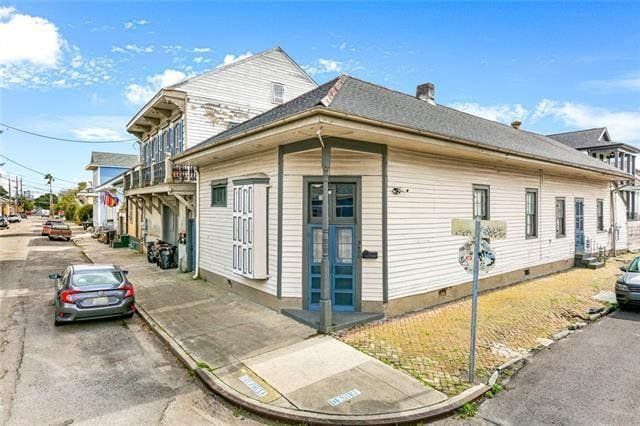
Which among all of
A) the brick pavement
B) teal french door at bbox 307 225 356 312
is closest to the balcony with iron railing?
teal french door at bbox 307 225 356 312

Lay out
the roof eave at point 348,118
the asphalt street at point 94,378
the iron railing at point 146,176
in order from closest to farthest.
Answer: the asphalt street at point 94,378 → the roof eave at point 348,118 → the iron railing at point 146,176

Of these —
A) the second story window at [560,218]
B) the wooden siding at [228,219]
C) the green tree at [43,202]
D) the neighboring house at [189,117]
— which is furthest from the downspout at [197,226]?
the green tree at [43,202]

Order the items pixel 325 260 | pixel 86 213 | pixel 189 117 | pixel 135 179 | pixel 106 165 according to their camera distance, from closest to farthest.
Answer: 1. pixel 325 260
2. pixel 189 117
3. pixel 135 179
4. pixel 106 165
5. pixel 86 213

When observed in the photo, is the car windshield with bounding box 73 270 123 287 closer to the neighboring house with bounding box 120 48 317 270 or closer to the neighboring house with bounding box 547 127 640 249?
the neighboring house with bounding box 120 48 317 270

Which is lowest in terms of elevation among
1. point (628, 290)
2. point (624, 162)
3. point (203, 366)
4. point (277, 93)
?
point (203, 366)

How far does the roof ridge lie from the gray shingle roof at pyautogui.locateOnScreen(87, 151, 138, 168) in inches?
1693

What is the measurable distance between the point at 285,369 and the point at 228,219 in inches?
242

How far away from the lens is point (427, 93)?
1408 centimetres

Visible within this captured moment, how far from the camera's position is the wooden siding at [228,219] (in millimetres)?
8531

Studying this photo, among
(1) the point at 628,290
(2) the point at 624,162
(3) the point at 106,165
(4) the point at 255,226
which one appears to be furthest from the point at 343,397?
(3) the point at 106,165

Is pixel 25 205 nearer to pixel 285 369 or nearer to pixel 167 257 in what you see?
pixel 167 257

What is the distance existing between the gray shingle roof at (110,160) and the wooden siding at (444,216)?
44825mm

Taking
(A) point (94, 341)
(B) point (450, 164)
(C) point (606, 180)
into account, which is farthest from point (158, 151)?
(C) point (606, 180)

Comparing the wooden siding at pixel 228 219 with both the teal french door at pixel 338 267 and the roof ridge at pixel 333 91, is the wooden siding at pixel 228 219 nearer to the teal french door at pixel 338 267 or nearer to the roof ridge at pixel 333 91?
the teal french door at pixel 338 267
